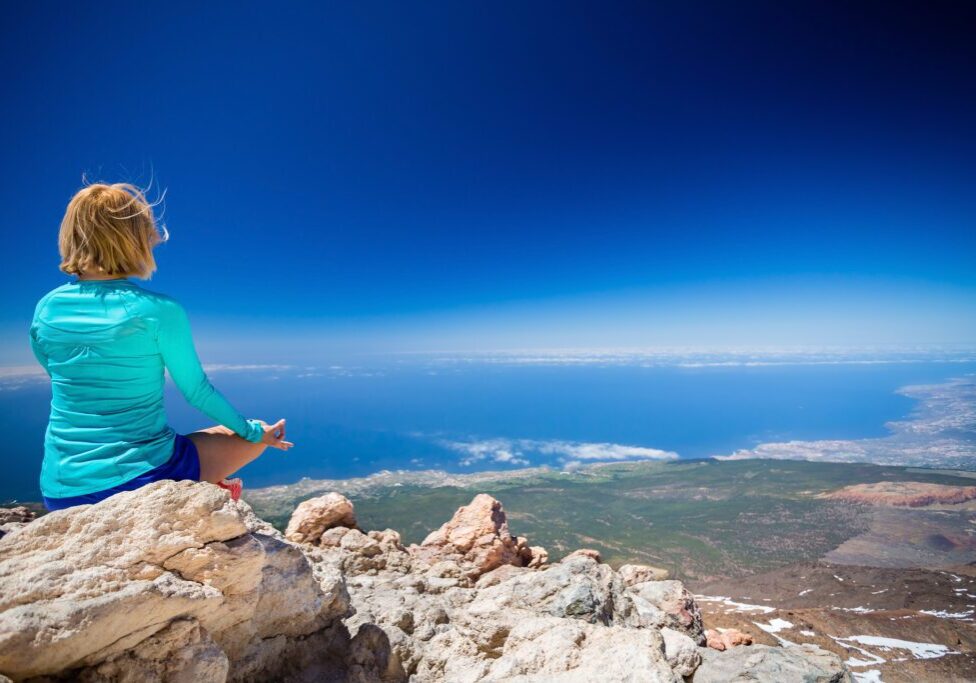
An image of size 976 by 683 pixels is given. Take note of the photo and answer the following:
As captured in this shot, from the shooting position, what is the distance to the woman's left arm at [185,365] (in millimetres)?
3268

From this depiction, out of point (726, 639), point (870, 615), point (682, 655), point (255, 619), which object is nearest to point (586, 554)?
point (726, 639)

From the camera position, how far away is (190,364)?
3.49 meters

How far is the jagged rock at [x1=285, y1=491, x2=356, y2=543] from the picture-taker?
40.5ft

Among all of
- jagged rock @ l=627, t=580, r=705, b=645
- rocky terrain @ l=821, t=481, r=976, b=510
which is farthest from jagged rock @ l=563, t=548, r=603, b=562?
rocky terrain @ l=821, t=481, r=976, b=510

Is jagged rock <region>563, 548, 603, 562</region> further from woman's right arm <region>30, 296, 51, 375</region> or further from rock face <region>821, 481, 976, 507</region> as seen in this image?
rock face <region>821, 481, 976, 507</region>

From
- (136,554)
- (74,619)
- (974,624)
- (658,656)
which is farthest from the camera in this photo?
(974,624)

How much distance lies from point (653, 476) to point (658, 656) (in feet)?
699

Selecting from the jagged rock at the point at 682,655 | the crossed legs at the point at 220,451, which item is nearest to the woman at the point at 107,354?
the crossed legs at the point at 220,451

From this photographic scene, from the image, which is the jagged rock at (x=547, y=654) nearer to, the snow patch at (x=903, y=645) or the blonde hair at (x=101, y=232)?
the blonde hair at (x=101, y=232)

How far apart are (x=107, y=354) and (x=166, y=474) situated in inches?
45.5

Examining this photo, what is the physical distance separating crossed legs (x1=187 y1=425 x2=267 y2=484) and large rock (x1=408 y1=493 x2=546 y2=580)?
8.75 m

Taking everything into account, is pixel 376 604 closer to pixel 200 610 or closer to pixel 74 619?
pixel 200 610

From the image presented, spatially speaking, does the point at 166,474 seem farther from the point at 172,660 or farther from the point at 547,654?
the point at 547,654

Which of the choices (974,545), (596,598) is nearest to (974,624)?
(596,598)
